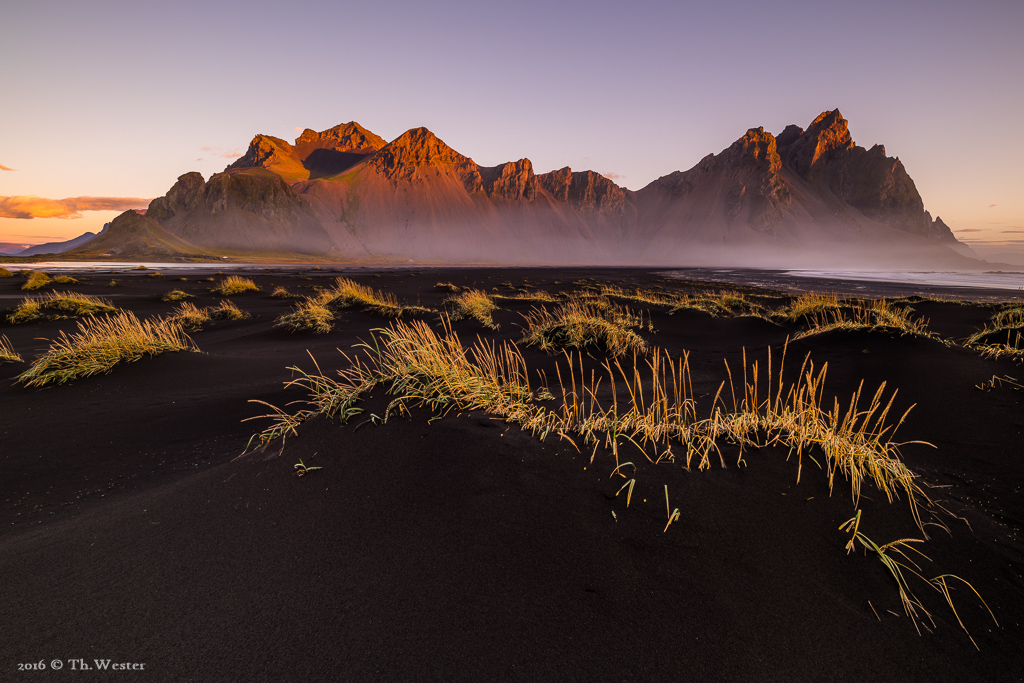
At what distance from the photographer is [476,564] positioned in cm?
185

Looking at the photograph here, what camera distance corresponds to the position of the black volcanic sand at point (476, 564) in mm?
1461

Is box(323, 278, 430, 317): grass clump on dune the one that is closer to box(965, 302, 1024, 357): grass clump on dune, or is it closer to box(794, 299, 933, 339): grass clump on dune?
box(794, 299, 933, 339): grass clump on dune

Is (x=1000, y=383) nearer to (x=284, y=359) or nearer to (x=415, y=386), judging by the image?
(x=415, y=386)

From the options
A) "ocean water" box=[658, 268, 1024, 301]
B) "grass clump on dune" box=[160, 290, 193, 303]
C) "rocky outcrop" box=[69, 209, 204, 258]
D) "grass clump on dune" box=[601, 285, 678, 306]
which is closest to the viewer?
"grass clump on dune" box=[601, 285, 678, 306]

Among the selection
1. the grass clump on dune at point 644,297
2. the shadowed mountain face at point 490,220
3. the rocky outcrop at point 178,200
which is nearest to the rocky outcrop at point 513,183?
the shadowed mountain face at point 490,220

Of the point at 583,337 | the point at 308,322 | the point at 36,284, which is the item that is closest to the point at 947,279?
the point at 583,337

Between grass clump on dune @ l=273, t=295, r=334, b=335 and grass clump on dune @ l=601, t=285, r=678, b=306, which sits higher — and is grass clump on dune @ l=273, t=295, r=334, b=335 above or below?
A: below

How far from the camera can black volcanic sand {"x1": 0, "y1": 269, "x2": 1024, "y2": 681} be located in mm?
1461

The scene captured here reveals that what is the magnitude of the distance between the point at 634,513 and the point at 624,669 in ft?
2.60

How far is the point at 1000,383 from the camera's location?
4789 millimetres

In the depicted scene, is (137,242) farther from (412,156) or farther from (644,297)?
(644,297)

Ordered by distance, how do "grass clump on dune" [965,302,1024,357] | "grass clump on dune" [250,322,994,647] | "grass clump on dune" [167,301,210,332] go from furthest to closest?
"grass clump on dune" [167,301,210,332], "grass clump on dune" [965,302,1024,357], "grass clump on dune" [250,322,994,647]

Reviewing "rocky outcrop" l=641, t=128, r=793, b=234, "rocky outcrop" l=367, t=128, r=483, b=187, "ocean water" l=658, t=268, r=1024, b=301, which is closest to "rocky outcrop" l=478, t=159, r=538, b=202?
"rocky outcrop" l=367, t=128, r=483, b=187

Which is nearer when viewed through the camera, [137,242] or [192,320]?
[192,320]
